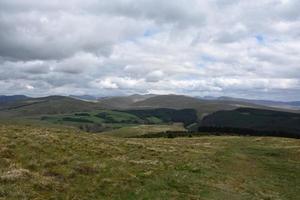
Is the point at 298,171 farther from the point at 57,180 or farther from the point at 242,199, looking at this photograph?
the point at 57,180

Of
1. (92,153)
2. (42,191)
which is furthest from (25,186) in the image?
(92,153)

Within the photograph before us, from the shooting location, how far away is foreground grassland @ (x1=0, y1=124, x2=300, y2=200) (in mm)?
21328

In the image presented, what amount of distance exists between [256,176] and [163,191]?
534 inches

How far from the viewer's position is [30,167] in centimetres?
2538

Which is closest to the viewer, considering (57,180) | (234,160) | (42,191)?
(42,191)

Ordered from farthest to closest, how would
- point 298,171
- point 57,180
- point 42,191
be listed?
1. point 298,171
2. point 57,180
3. point 42,191

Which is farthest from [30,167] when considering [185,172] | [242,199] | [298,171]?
[298,171]

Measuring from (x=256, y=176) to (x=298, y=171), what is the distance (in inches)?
251

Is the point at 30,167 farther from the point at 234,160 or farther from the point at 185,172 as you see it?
the point at 234,160

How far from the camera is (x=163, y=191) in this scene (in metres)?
23.0

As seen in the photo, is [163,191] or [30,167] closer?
[163,191]

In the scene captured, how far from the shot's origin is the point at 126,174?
85.4 feet

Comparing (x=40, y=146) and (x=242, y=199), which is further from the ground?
(x=40, y=146)

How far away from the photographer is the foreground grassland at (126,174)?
21328mm
